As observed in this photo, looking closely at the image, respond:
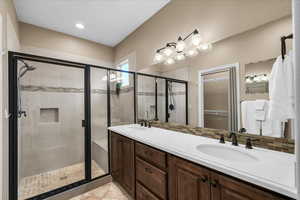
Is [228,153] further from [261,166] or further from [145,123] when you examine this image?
[145,123]

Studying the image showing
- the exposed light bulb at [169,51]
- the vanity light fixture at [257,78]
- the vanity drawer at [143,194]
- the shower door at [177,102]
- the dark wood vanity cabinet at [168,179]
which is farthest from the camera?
the exposed light bulb at [169,51]

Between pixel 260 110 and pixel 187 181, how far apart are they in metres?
0.84

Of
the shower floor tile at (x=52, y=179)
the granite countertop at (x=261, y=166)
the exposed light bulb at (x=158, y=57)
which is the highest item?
the exposed light bulb at (x=158, y=57)

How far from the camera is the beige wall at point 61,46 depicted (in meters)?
2.39

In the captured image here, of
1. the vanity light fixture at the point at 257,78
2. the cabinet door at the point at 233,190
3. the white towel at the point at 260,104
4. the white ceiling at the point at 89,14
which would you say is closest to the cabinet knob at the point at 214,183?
the cabinet door at the point at 233,190

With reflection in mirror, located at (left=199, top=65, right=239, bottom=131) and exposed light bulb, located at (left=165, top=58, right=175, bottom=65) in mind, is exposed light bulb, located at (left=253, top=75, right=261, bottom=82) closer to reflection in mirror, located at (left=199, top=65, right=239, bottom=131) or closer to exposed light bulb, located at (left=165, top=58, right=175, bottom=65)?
reflection in mirror, located at (left=199, top=65, right=239, bottom=131)

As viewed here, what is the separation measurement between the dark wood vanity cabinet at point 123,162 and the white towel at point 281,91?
1330mm

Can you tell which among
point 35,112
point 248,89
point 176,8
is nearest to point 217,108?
point 248,89

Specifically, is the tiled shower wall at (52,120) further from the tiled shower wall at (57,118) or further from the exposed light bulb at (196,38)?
the exposed light bulb at (196,38)

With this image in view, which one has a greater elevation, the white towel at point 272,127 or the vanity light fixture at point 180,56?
the vanity light fixture at point 180,56

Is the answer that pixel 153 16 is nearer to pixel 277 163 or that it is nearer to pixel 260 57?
pixel 260 57

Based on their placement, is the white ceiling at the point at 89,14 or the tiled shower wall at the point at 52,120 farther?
the tiled shower wall at the point at 52,120

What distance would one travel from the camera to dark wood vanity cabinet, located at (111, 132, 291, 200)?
74 centimetres

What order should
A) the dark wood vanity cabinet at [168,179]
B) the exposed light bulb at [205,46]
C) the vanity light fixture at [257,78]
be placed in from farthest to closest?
the exposed light bulb at [205,46]
the vanity light fixture at [257,78]
the dark wood vanity cabinet at [168,179]
